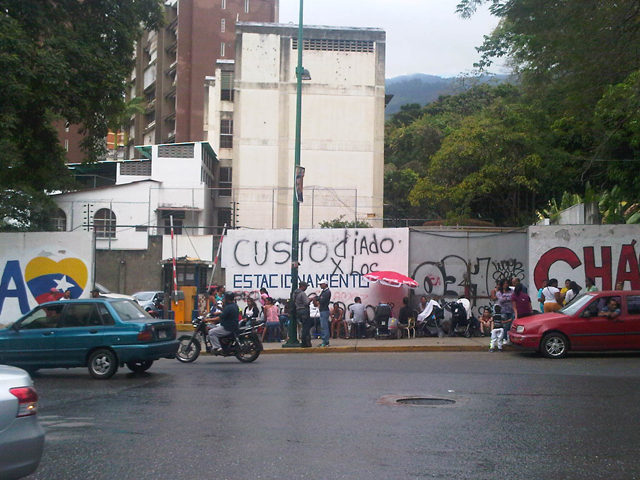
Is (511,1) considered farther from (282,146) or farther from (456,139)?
(282,146)

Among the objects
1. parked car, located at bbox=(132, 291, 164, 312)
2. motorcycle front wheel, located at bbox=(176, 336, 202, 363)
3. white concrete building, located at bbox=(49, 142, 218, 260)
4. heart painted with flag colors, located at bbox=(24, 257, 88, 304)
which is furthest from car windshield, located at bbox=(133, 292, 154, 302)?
motorcycle front wheel, located at bbox=(176, 336, 202, 363)

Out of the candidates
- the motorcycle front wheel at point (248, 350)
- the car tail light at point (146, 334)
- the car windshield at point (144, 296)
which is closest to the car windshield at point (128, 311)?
the car tail light at point (146, 334)

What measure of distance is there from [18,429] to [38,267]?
19289 millimetres

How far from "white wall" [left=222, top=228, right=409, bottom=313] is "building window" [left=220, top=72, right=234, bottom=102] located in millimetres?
35108

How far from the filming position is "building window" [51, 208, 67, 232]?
35609 mm

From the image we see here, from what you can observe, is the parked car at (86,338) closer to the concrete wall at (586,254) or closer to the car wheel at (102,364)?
the car wheel at (102,364)

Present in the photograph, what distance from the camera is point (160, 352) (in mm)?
12844

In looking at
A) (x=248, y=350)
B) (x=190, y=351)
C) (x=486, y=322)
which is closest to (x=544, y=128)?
(x=486, y=322)

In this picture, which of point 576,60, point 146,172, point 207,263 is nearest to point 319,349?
point 576,60

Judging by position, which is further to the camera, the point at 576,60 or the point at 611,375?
the point at 576,60

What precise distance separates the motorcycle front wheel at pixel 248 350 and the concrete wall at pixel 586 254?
969 centimetres

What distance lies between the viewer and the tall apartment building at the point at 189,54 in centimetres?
6150

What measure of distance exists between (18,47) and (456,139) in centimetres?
2571

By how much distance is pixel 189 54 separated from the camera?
61.9 meters
